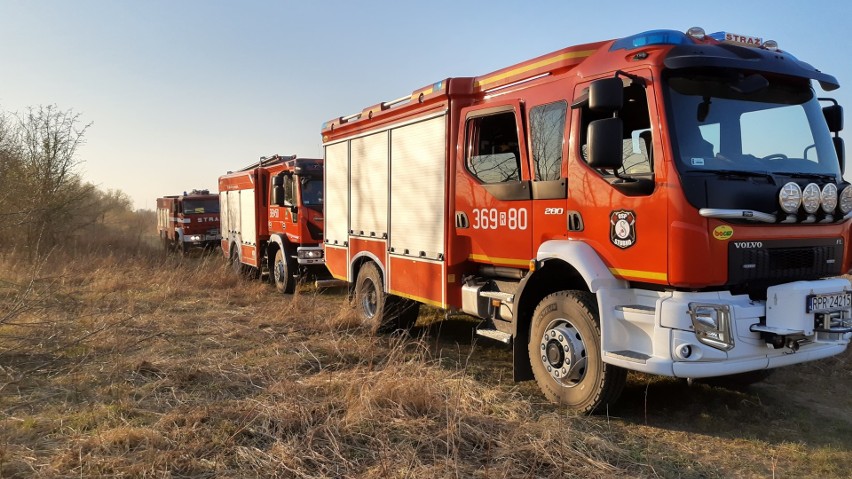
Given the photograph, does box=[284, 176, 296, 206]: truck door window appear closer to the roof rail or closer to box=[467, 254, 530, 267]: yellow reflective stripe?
the roof rail

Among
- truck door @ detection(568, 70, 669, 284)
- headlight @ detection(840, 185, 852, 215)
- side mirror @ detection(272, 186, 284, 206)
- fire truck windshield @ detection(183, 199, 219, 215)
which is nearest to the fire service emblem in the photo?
truck door @ detection(568, 70, 669, 284)

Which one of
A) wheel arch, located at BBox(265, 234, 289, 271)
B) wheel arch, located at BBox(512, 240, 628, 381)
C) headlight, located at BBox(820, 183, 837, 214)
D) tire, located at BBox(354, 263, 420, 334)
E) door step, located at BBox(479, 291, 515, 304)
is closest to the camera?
headlight, located at BBox(820, 183, 837, 214)

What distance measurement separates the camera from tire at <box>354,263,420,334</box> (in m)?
7.71

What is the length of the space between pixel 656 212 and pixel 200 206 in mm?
20866

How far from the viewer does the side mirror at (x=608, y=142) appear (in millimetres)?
4004

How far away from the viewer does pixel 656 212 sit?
4023 millimetres

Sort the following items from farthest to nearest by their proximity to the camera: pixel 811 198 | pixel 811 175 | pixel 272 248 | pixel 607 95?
pixel 272 248
pixel 811 175
pixel 811 198
pixel 607 95

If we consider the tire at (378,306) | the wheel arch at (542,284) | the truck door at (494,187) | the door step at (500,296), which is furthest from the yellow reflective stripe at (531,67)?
the tire at (378,306)

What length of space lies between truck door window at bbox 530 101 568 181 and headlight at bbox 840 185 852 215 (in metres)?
2.15

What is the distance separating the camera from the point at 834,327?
13.6 feet

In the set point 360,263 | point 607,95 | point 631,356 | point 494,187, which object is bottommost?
point 631,356

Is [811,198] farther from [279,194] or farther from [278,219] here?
[278,219]

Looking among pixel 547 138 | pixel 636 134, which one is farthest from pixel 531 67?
pixel 636 134

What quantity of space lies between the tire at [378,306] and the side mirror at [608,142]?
4.16 metres
